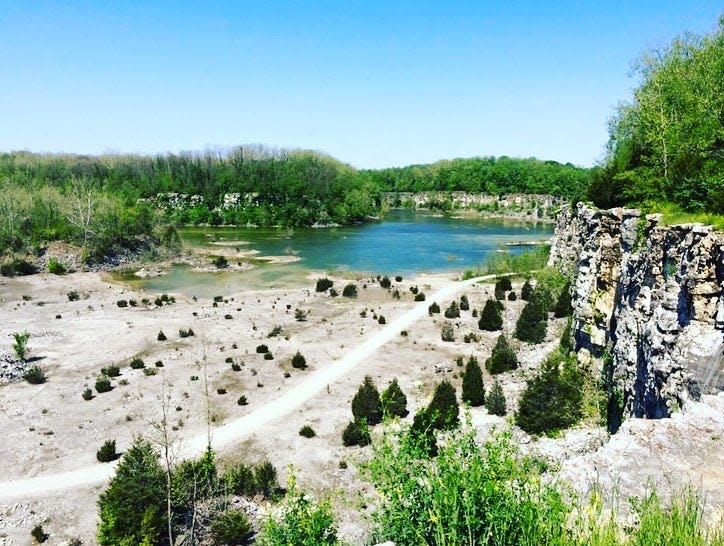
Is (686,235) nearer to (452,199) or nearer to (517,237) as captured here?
(517,237)

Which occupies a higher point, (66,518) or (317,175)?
(317,175)

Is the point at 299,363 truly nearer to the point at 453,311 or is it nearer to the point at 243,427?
the point at 243,427

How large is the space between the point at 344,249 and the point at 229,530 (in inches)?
2535

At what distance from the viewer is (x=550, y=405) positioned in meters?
19.9

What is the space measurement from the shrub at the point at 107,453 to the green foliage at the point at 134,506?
12.4 ft

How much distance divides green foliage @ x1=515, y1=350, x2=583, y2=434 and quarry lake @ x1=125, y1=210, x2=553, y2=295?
3556 cm

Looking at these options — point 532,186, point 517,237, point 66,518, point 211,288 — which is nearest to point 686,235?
point 66,518

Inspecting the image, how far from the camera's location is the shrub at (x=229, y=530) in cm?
1460

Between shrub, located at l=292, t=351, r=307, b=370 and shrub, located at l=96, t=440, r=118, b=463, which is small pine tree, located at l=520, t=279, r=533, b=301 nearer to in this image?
shrub, located at l=292, t=351, r=307, b=370

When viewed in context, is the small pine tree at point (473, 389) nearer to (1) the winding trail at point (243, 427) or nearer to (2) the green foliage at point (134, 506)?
(1) the winding trail at point (243, 427)

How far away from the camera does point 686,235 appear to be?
13.6 metres

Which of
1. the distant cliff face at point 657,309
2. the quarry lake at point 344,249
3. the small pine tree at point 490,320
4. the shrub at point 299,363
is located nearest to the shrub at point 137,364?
the shrub at point 299,363

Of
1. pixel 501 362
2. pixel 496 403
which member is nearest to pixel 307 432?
pixel 496 403

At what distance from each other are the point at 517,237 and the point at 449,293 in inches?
2009
